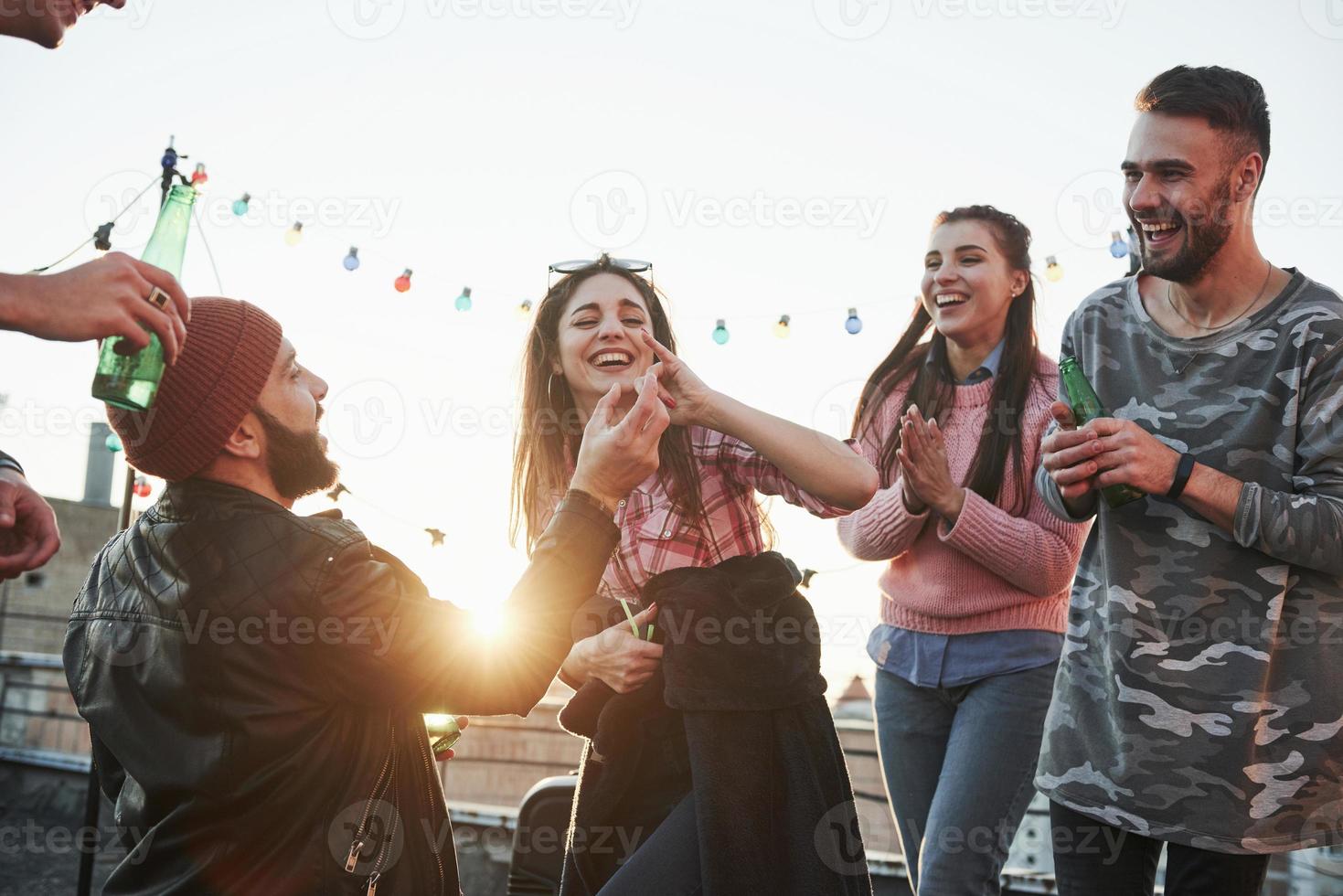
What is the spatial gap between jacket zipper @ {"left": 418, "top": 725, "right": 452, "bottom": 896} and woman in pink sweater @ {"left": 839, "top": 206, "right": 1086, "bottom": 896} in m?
1.19

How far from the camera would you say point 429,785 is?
6.45 feet

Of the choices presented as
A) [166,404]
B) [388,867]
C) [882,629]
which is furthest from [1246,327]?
[166,404]

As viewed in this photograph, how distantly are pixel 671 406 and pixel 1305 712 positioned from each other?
51.1 inches

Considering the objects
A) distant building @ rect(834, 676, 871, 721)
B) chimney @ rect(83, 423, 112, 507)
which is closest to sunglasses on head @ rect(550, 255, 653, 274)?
distant building @ rect(834, 676, 871, 721)

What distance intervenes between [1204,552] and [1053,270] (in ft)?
7.97

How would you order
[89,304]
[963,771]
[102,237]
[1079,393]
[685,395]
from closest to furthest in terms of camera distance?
[89,304], [685,395], [1079,393], [963,771], [102,237]

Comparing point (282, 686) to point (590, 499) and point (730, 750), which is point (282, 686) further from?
point (730, 750)

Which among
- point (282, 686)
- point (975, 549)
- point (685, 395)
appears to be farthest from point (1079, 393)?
point (282, 686)

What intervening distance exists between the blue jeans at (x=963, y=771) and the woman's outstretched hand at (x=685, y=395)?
1.02 metres

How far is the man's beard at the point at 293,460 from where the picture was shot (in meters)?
2.00

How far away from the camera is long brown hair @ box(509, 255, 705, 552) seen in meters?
2.63

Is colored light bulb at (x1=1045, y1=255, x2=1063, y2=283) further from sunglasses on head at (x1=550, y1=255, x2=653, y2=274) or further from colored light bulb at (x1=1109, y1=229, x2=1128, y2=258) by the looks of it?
sunglasses on head at (x1=550, y1=255, x2=653, y2=274)

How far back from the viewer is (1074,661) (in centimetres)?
224

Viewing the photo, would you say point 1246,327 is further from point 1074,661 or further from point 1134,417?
point 1074,661
